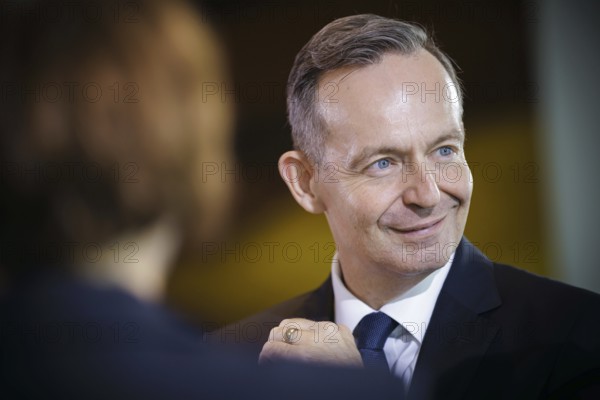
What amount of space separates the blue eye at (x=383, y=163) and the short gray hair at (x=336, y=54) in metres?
0.16

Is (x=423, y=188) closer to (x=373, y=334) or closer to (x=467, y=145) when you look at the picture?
(x=467, y=145)

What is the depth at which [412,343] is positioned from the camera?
1.73m

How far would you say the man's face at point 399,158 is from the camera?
163 centimetres

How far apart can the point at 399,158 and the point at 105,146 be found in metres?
0.74

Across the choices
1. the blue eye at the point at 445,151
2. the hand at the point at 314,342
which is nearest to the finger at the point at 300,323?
the hand at the point at 314,342

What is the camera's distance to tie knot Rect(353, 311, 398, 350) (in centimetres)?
175

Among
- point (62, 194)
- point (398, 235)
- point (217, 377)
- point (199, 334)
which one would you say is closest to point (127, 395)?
point (217, 377)

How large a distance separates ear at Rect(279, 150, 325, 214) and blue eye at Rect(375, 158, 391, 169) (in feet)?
0.65

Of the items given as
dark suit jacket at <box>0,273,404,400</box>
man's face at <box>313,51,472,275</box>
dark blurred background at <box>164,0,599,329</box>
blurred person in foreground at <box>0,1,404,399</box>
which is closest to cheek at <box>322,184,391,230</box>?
man's face at <box>313,51,472,275</box>

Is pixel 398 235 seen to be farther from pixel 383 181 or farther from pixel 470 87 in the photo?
pixel 470 87

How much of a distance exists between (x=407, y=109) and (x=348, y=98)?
14 cm

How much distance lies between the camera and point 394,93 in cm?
162

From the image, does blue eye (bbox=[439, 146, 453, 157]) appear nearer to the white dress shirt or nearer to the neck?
the white dress shirt

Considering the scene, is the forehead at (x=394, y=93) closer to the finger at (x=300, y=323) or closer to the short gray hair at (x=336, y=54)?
the short gray hair at (x=336, y=54)
